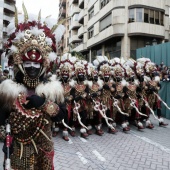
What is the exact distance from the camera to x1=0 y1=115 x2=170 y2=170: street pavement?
5.10m

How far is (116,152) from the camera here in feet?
19.7

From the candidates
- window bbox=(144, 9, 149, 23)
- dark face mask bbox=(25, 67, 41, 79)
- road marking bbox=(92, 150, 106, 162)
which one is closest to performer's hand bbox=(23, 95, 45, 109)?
dark face mask bbox=(25, 67, 41, 79)

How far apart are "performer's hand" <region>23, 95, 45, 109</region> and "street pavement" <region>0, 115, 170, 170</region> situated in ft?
8.12

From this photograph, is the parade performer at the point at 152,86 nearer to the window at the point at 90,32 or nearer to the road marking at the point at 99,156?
the road marking at the point at 99,156

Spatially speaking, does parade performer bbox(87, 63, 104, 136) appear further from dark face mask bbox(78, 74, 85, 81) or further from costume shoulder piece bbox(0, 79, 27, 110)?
costume shoulder piece bbox(0, 79, 27, 110)

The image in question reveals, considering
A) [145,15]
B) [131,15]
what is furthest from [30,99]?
[145,15]

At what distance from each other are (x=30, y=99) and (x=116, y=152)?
378 centimetres

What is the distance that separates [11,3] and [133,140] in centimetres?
4890

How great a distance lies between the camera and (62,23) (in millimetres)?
3277

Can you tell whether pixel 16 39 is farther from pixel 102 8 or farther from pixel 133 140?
pixel 102 8

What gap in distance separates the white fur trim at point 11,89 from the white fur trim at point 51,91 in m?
0.19

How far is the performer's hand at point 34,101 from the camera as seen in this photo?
109 inches

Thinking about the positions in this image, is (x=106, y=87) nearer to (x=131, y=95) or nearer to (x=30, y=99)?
(x=131, y=95)

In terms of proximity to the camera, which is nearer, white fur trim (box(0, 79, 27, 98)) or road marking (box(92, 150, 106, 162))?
white fur trim (box(0, 79, 27, 98))
